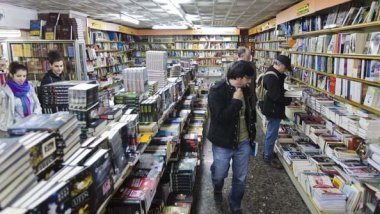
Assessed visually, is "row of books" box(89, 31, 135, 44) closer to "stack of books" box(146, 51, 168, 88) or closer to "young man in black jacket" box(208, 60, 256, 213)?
"stack of books" box(146, 51, 168, 88)

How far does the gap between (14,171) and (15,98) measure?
2.61 meters

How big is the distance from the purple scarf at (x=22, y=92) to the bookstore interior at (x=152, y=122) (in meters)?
0.01

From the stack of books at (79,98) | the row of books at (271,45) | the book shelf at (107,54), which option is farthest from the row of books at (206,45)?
the stack of books at (79,98)

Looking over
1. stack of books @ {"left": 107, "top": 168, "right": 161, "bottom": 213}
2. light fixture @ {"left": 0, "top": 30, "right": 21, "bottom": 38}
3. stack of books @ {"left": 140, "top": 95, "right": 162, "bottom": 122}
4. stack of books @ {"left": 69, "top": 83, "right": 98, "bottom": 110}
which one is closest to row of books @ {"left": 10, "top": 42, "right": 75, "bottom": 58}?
light fixture @ {"left": 0, "top": 30, "right": 21, "bottom": 38}

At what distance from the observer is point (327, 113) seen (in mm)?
3842

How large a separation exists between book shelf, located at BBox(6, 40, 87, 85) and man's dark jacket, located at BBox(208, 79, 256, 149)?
374 centimetres

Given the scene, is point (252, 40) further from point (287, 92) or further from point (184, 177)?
point (184, 177)

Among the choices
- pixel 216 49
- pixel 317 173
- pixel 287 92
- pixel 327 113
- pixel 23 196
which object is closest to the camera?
pixel 23 196

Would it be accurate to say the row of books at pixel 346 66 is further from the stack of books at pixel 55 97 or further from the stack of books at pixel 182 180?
the stack of books at pixel 55 97

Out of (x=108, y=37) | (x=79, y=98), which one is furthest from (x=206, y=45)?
(x=79, y=98)

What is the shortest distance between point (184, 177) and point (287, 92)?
7.28ft

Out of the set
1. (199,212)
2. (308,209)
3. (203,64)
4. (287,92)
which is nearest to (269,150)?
(287,92)

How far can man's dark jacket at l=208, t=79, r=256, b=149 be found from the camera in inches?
106

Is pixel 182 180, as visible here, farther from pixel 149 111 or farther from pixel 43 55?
pixel 43 55
